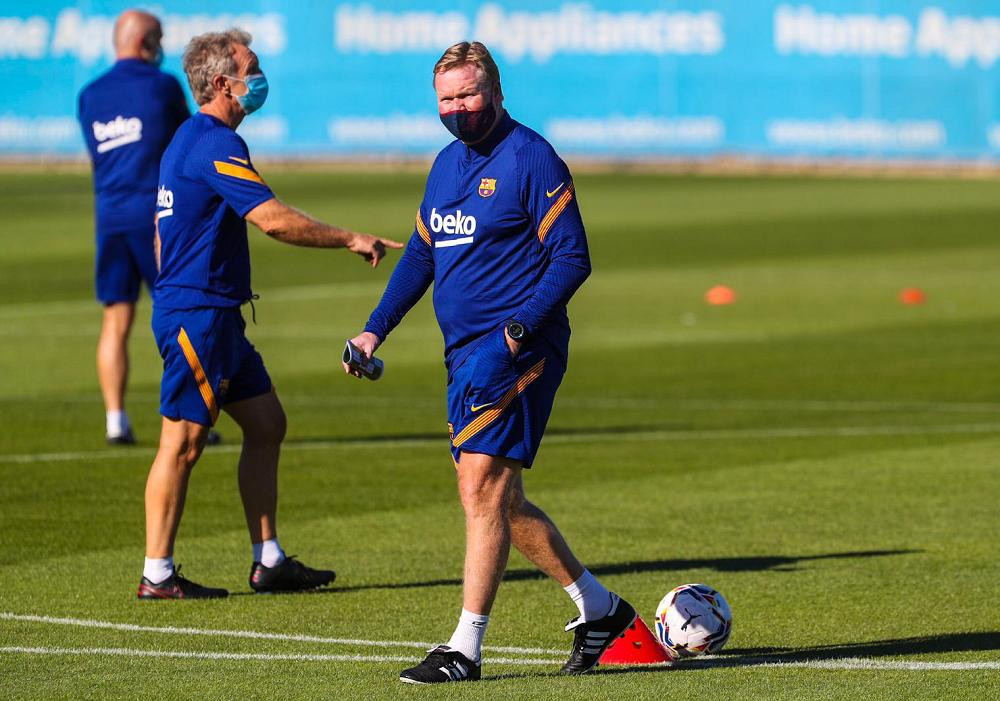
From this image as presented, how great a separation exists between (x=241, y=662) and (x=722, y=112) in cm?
4251

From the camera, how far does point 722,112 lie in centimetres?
4931

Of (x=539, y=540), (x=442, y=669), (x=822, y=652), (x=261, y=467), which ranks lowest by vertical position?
(x=822, y=652)

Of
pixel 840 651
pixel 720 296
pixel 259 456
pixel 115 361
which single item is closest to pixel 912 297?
pixel 720 296

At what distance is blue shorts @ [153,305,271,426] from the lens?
906 cm

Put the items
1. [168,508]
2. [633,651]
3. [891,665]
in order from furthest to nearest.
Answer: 1. [168,508]
2. [633,651]
3. [891,665]

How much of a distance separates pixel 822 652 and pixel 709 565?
1881mm

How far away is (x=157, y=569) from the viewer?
353 inches

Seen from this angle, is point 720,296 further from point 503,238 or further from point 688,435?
point 503,238

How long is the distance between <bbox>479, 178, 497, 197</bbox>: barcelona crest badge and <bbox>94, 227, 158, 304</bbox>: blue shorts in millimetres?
6561

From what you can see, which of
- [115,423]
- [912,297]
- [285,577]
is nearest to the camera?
[285,577]

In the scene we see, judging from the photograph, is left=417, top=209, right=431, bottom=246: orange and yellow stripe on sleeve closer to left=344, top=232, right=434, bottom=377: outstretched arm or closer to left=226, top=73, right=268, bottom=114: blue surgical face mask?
left=344, top=232, right=434, bottom=377: outstretched arm

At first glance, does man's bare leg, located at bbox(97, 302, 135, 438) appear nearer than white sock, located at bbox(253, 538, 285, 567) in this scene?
No

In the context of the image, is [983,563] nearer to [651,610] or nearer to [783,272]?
[651,610]

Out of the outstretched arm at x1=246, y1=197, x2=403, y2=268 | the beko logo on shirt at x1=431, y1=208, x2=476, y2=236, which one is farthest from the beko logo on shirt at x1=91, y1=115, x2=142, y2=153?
the beko logo on shirt at x1=431, y1=208, x2=476, y2=236
